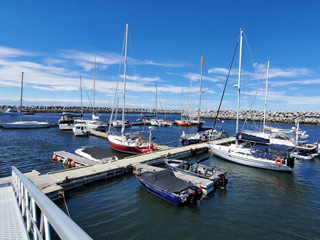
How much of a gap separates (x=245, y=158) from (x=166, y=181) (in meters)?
12.7

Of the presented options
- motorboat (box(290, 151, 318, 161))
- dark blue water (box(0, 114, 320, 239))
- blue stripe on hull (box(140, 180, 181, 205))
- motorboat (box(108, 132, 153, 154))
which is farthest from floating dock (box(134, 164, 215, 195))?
motorboat (box(290, 151, 318, 161))

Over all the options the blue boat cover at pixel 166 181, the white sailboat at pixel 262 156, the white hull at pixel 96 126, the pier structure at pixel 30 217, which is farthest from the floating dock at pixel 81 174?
the white hull at pixel 96 126

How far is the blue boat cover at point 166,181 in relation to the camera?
42.3 feet

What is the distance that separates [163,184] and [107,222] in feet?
13.8

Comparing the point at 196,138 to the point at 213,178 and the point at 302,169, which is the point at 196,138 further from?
the point at 213,178

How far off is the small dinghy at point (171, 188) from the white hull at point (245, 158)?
11125 mm

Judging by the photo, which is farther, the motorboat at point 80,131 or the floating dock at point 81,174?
the motorboat at point 80,131

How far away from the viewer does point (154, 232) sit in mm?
10148

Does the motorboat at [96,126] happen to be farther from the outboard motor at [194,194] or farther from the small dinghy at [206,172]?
the outboard motor at [194,194]

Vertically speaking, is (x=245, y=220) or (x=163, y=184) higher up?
(x=163, y=184)

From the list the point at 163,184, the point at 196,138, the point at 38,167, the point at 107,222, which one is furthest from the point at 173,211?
the point at 196,138

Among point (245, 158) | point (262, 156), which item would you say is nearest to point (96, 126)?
point (245, 158)

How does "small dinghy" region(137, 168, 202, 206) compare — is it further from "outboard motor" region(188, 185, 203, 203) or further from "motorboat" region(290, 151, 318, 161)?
"motorboat" region(290, 151, 318, 161)

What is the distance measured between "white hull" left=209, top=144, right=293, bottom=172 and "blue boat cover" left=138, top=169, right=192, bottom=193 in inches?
462
